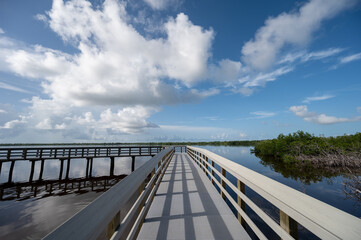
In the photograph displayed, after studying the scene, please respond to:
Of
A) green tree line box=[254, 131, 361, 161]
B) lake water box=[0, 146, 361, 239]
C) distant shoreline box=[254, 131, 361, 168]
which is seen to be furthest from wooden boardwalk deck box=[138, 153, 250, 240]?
green tree line box=[254, 131, 361, 161]

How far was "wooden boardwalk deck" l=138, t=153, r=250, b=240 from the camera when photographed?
254 cm

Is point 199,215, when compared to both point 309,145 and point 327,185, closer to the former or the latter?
point 327,185

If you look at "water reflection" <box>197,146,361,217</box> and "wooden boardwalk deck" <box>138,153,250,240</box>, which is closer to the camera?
"wooden boardwalk deck" <box>138,153,250,240</box>

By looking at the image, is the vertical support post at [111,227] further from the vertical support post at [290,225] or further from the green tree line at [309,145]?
the green tree line at [309,145]

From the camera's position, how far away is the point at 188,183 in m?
5.41

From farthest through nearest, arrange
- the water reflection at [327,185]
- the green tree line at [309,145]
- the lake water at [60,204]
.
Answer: the green tree line at [309,145] < the water reflection at [327,185] < the lake water at [60,204]

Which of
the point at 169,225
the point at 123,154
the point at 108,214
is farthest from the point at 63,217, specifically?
the point at 123,154

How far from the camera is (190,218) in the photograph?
3.03m

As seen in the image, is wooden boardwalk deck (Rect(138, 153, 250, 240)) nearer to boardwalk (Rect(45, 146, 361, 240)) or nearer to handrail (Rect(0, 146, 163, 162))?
boardwalk (Rect(45, 146, 361, 240))

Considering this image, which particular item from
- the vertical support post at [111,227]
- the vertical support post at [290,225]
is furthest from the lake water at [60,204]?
the vertical support post at [111,227]

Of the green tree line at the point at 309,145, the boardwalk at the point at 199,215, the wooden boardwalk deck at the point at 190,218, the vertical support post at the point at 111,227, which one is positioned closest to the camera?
the boardwalk at the point at 199,215

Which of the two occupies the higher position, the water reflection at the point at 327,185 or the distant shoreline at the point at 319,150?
the distant shoreline at the point at 319,150

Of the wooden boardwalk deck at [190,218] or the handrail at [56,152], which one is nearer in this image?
the wooden boardwalk deck at [190,218]

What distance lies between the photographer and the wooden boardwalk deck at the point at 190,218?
8.34 feet
